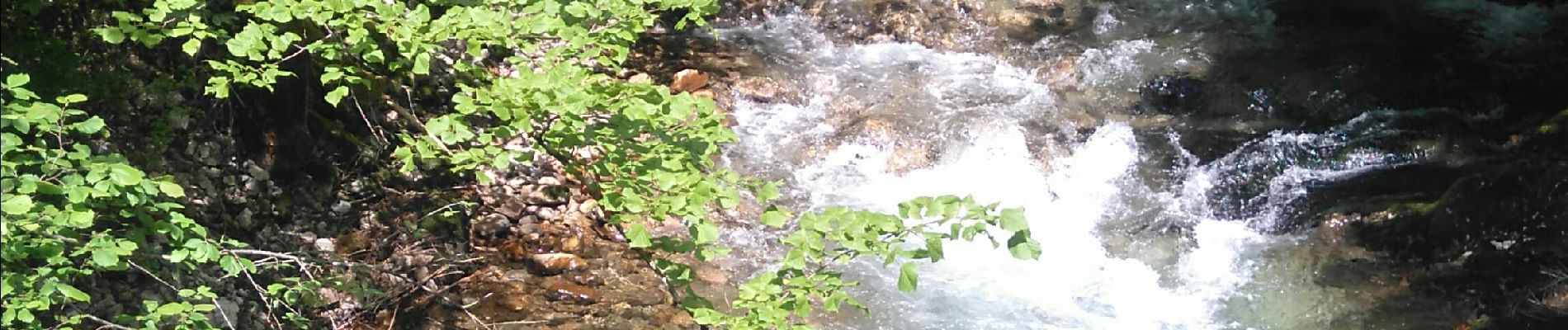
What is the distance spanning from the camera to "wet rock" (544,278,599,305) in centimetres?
568

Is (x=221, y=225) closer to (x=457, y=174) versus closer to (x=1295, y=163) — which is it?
(x=457, y=174)

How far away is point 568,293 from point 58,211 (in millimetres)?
3135

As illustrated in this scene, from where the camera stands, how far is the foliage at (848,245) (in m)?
2.73

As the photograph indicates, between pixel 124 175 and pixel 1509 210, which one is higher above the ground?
pixel 124 175

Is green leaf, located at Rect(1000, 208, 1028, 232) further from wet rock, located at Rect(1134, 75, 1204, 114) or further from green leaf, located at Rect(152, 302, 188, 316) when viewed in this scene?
wet rock, located at Rect(1134, 75, 1204, 114)

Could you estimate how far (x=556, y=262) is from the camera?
5.95 metres

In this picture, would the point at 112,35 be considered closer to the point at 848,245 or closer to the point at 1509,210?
the point at 848,245

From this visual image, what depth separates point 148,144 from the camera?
3.90 metres

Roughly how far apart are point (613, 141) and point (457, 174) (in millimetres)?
2665

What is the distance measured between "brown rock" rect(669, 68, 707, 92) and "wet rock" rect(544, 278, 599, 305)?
259cm

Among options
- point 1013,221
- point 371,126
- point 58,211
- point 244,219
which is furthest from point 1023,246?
point 371,126

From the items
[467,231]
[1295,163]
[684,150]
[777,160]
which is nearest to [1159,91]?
[1295,163]

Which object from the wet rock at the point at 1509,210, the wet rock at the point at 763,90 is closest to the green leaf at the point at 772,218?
the wet rock at the point at 1509,210

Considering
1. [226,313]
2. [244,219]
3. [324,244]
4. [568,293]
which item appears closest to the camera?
[226,313]
